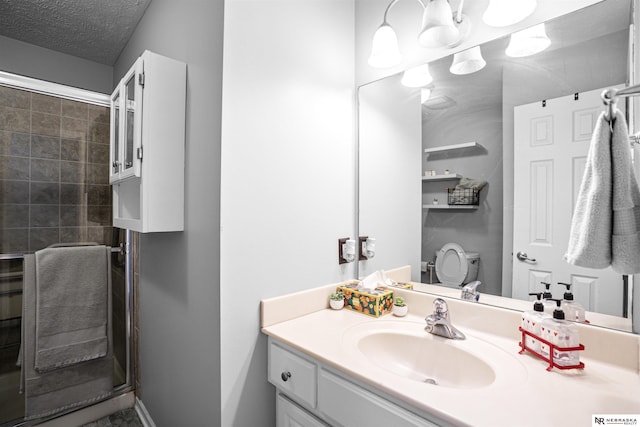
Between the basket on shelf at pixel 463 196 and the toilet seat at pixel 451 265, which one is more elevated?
the basket on shelf at pixel 463 196

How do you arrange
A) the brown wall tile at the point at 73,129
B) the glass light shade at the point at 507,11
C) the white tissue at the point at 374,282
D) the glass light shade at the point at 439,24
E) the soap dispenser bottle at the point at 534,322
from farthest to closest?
the brown wall tile at the point at 73,129
the white tissue at the point at 374,282
the glass light shade at the point at 439,24
the glass light shade at the point at 507,11
the soap dispenser bottle at the point at 534,322

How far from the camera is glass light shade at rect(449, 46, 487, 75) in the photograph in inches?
47.1

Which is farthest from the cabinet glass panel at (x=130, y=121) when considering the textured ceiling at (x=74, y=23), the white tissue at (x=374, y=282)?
the white tissue at (x=374, y=282)

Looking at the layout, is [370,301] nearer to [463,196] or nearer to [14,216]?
[463,196]

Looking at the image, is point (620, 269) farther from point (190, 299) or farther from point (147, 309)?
point (147, 309)

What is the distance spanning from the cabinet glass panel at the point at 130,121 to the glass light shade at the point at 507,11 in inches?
56.6

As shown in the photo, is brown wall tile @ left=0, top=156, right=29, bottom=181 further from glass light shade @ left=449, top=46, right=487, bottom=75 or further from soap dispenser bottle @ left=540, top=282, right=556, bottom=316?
soap dispenser bottle @ left=540, top=282, right=556, bottom=316

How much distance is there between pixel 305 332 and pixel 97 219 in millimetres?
1755

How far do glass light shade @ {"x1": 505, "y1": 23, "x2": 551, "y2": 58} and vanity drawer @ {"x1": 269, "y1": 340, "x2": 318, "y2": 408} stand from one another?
1.33 m

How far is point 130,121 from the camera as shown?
1.35 metres

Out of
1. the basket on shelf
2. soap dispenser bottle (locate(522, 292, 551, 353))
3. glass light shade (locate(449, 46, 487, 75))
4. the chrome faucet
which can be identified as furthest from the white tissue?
glass light shade (locate(449, 46, 487, 75))

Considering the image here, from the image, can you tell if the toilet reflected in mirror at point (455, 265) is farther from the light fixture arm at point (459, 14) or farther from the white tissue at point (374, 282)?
the light fixture arm at point (459, 14)

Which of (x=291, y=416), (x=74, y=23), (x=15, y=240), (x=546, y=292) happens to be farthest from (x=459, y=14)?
(x=15, y=240)

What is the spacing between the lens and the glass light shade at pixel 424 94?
4.48 ft
